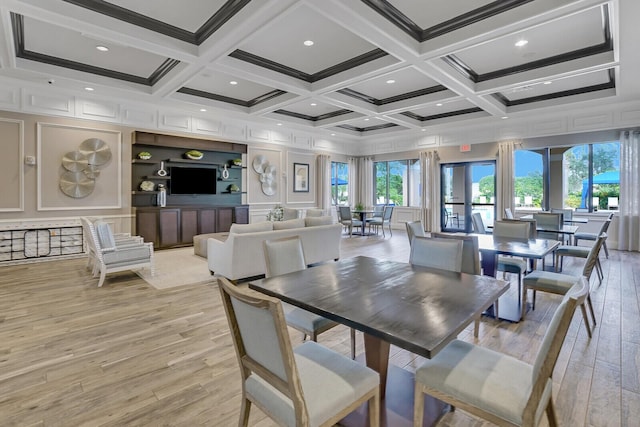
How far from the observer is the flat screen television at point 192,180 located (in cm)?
732

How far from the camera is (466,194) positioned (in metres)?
9.42

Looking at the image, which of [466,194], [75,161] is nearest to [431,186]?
[466,194]

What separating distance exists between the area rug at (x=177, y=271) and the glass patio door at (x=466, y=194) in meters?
7.15

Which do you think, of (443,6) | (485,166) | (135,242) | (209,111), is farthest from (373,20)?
(485,166)

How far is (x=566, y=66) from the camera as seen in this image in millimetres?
4887

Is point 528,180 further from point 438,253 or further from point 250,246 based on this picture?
point 250,246

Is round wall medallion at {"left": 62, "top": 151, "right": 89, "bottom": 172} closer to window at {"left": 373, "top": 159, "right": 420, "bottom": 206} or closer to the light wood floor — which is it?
the light wood floor

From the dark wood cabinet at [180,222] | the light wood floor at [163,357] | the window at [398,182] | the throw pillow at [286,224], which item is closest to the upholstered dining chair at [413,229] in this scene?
the light wood floor at [163,357]

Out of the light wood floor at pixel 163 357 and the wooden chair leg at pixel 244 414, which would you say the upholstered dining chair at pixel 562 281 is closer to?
the light wood floor at pixel 163 357

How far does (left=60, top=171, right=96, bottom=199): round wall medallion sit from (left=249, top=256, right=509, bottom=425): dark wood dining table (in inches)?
230

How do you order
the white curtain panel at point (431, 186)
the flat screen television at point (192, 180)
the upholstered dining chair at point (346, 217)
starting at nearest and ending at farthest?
1. the flat screen television at point (192, 180)
2. the upholstered dining chair at point (346, 217)
3. the white curtain panel at point (431, 186)

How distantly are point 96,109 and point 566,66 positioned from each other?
320 inches

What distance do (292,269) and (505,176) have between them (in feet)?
25.1

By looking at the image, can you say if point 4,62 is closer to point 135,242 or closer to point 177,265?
point 135,242
